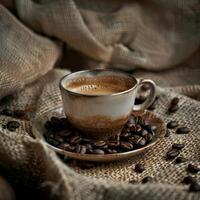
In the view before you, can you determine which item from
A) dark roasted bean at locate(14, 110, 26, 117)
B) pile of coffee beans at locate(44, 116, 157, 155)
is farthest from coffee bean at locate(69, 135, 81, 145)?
dark roasted bean at locate(14, 110, 26, 117)

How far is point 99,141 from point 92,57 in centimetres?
51

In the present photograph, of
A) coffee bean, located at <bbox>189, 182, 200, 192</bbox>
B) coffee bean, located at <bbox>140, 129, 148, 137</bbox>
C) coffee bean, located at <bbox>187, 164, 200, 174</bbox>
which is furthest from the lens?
coffee bean, located at <bbox>140, 129, 148, 137</bbox>

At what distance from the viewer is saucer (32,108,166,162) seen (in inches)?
44.6

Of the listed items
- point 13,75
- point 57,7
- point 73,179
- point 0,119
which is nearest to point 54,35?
point 57,7

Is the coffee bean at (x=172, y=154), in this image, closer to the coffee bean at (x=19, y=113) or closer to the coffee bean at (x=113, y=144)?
the coffee bean at (x=113, y=144)

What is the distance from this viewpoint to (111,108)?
1176mm

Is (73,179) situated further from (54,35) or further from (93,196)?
(54,35)

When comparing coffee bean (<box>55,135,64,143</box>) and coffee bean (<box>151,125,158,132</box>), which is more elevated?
coffee bean (<box>55,135,64,143</box>)

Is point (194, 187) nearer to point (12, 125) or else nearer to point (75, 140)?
point (75, 140)

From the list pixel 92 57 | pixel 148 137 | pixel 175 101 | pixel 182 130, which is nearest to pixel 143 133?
pixel 148 137

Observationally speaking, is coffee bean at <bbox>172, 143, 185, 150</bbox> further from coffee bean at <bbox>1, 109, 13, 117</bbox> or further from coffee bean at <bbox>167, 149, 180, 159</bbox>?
coffee bean at <bbox>1, 109, 13, 117</bbox>

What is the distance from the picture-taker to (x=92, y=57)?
1.67 m

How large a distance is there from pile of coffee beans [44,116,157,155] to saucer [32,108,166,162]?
12 millimetres

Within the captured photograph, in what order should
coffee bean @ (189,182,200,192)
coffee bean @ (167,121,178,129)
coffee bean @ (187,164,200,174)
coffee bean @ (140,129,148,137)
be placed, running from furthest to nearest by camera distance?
coffee bean @ (167,121,178,129), coffee bean @ (140,129,148,137), coffee bean @ (187,164,200,174), coffee bean @ (189,182,200,192)
